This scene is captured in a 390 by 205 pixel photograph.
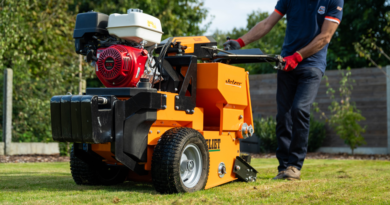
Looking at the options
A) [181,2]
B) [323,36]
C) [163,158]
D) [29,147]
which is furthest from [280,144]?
[181,2]

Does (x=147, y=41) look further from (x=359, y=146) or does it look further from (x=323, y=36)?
(x=359, y=146)

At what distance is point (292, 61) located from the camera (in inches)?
153

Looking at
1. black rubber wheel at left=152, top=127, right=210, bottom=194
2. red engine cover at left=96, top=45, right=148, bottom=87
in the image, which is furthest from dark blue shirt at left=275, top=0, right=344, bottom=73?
red engine cover at left=96, top=45, right=148, bottom=87

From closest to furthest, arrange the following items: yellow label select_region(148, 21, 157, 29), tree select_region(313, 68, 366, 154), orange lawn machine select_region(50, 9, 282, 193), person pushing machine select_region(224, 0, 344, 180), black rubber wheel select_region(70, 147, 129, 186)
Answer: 1. orange lawn machine select_region(50, 9, 282, 193)
2. yellow label select_region(148, 21, 157, 29)
3. black rubber wheel select_region(70, 147, 129, 186)
4. person pushing machine select_region(224, 0, 344, 180)
5. tree select_region(313, 68, 366, 154)

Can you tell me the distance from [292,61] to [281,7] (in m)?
0.76

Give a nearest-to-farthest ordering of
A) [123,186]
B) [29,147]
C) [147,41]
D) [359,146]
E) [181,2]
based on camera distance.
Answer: [147,41] → [123,186] → [29,147] → [359,146] → [181,2]

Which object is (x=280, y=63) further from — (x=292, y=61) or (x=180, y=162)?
(x=180, y=162)

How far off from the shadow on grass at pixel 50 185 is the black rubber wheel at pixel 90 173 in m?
0.07

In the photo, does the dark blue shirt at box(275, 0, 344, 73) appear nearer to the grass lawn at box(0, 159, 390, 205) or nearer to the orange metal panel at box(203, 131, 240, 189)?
the orange metal panel at box(203, 131, 240, 189)

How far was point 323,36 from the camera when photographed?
395 cm

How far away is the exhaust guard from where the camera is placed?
2752mm

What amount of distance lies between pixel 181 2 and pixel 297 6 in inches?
404

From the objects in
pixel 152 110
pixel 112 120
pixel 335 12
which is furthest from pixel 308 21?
pixel 112 120

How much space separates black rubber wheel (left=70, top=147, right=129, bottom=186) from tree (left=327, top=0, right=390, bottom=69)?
856 cm
